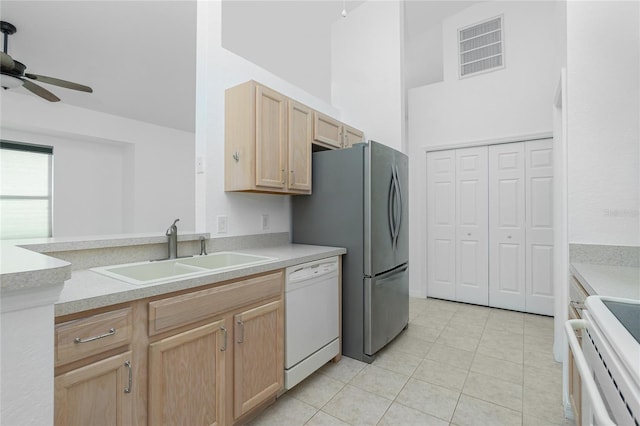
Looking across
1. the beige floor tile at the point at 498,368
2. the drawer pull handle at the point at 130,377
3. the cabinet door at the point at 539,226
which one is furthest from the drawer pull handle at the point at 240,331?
Result: the cabinet door at the point at 539,226

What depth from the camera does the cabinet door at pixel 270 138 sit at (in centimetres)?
211

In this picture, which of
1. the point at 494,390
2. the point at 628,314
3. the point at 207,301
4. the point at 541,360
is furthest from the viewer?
the point at 541,360

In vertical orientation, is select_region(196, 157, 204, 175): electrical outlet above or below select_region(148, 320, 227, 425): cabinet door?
above

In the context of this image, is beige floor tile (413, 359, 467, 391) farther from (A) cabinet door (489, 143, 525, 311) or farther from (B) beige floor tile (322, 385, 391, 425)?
(A) cabinet door (489, 143, 525, 311)

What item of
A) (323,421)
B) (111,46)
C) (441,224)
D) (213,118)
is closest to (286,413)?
(323,421)

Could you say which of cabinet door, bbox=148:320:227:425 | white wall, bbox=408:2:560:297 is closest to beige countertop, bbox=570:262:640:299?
cabinet door, bbox=148:320:227:425

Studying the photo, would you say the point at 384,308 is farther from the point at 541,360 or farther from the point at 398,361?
the point at 541,360

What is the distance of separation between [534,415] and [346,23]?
14.0 ft

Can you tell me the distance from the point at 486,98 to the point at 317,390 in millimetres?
3611

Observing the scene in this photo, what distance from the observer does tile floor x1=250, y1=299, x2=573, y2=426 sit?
5.55ft

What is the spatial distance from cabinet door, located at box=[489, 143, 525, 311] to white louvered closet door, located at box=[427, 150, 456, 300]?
1.42ft

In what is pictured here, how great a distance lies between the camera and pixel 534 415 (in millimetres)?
1696

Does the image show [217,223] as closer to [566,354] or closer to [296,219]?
[296,219]

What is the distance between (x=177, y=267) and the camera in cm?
179
